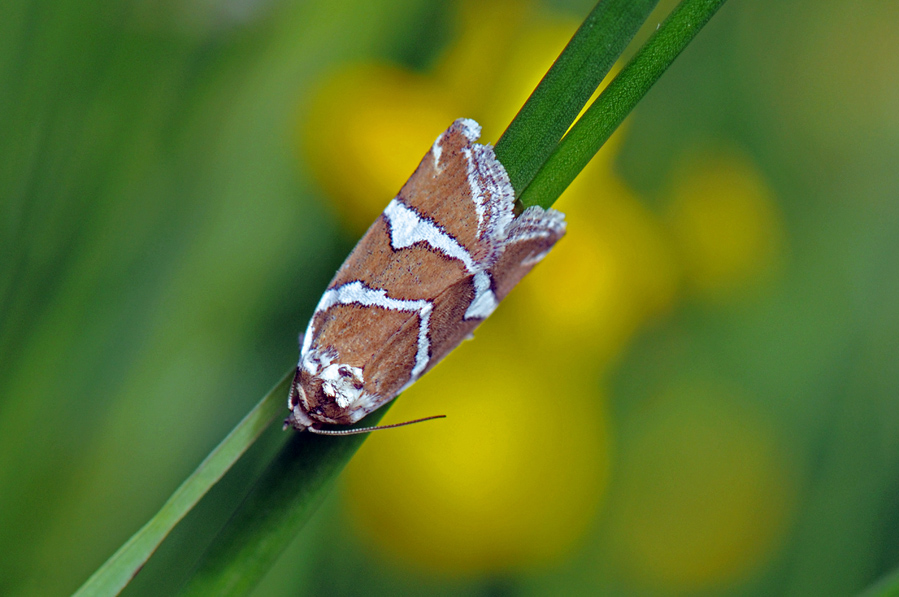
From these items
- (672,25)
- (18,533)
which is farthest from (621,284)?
(18,533)

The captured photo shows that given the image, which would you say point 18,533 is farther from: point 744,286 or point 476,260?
point 744,286

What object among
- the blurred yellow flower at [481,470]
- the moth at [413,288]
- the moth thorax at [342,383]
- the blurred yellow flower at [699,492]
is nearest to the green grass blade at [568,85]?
the moth at [413,288]

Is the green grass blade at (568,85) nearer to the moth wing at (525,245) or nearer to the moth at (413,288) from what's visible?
the moth wing at (525,245)

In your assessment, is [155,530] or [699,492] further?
[699,492]

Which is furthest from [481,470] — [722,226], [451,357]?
[722,226]

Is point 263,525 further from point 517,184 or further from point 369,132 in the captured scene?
point 369,132

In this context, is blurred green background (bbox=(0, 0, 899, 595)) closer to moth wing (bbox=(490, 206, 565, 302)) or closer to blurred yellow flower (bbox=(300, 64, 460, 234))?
blurred yellow flower (bbox=(300, 64, 460, 234))

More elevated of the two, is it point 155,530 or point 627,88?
point 627,88
